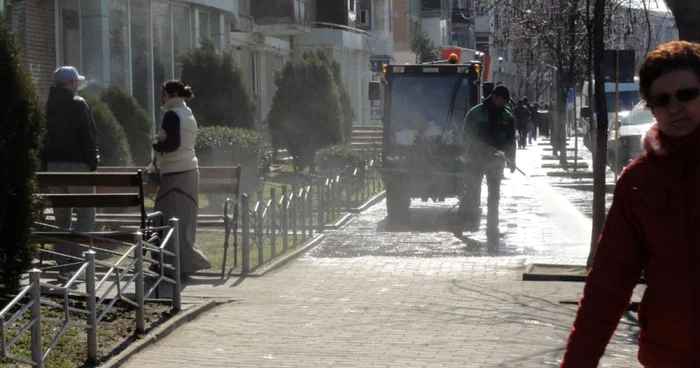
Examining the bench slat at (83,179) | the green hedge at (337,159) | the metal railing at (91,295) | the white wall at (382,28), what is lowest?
the green hedge at (337,159)

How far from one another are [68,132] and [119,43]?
44.2 feet

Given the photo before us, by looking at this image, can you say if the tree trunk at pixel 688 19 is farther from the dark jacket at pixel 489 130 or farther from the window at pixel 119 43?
the window at pixel 119 43

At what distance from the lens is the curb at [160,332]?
757 cm

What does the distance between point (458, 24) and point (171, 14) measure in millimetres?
63544

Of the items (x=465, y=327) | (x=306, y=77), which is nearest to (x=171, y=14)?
(x=306, y=77)

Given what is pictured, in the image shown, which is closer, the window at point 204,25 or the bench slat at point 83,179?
the bench slat at point 83,179

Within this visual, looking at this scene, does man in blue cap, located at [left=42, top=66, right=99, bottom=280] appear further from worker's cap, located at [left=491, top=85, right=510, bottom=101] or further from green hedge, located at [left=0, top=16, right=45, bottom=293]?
worker's cap, located at [left=491, top=85, right=510, bottom=101]

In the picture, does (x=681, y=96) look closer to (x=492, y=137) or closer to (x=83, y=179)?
(x=83, y=179)

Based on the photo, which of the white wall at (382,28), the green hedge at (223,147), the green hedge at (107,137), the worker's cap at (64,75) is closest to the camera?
the worker's cap at (64,75)

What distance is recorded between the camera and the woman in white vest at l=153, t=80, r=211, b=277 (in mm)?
11164

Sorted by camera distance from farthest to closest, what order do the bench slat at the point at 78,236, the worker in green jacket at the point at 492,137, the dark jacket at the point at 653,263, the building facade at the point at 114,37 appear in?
the building facade at the point at 114,37, the worker in green jacket at the point at 492,137, the bench slat at the point at 78,236, the dark jacket at the point at 653,263

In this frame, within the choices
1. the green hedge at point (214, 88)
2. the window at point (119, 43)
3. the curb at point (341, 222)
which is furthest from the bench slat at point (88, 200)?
the green hedge at point (214, 88)

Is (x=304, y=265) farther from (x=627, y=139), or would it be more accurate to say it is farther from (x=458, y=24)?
(x=458, y=24)

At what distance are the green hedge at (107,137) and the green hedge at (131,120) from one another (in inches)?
124
